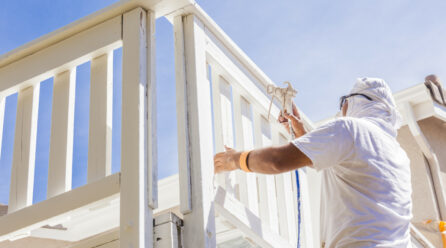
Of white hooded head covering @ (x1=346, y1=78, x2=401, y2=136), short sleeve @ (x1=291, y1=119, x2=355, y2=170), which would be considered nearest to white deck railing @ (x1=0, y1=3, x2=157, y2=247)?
short sleeve @ (x1=291, y1=119, x2=355, y2=170)

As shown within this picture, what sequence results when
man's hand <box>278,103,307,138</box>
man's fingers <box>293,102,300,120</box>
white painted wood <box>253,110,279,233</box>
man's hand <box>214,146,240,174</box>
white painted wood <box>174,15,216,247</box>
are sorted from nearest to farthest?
white painted wood <box>174,15,216,247</box> < man's hand <box>214,146,240,174</box> < white painted wood <box>253,110,279,233</box> < man's hand <box>278,103,307,138</box> < man's fingers <box>293,102,300,120</box>

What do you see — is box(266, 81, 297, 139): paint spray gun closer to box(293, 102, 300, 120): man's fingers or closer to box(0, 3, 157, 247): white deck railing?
box(293, 102, 300, 120): man's fingers

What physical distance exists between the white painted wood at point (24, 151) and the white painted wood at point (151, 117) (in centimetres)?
68

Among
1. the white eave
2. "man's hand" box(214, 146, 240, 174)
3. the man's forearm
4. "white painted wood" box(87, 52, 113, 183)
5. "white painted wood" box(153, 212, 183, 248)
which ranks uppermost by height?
the white eave

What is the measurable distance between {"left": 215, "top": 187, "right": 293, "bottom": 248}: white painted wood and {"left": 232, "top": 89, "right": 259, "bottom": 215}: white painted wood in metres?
0.08

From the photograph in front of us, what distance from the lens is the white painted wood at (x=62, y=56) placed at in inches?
104

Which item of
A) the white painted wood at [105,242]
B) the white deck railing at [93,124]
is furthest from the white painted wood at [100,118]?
the white painted wood at [105,242]

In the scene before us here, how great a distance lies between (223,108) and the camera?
2947mm

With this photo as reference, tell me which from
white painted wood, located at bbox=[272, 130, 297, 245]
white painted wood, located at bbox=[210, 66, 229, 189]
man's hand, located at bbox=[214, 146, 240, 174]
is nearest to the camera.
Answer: man's hand, located at bbox=[214, 146, 240, 174]

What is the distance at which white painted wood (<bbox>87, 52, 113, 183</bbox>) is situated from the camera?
96.5 inches

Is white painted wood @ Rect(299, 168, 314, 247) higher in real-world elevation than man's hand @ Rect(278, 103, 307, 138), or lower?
lower

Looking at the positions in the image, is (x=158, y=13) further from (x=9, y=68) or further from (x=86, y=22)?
(x=9, y=68)

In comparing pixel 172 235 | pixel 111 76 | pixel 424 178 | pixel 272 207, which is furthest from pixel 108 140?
pixel 424 178

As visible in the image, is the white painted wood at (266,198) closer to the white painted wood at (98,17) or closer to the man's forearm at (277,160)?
the man's forearm at (277,160)
